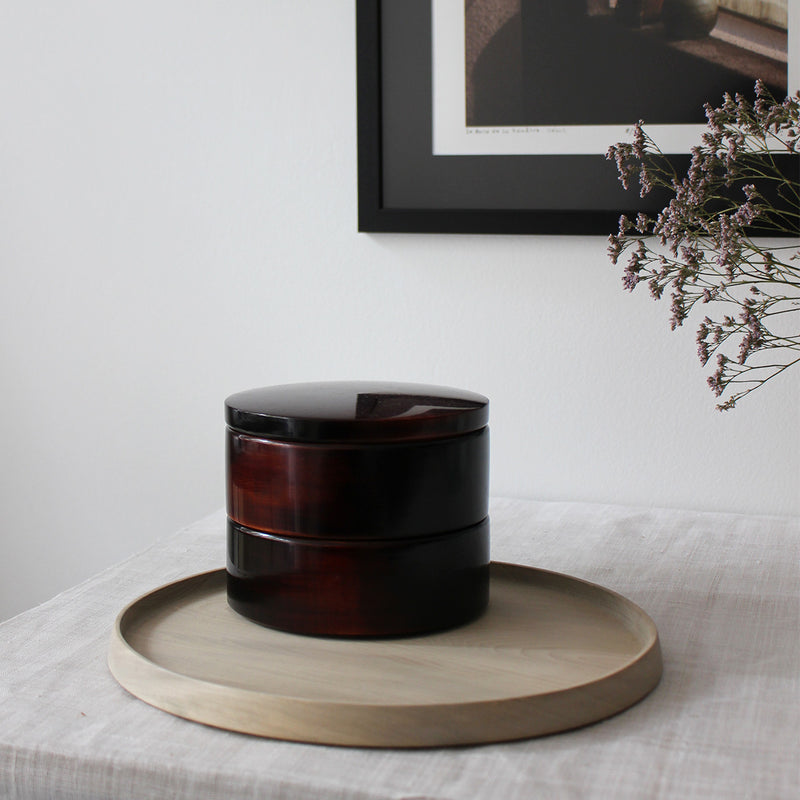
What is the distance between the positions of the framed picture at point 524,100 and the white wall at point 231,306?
0.04m

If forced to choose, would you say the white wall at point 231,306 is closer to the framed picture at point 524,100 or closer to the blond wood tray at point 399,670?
the framed picture at point 524,100

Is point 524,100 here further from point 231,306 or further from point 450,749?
point 450,749

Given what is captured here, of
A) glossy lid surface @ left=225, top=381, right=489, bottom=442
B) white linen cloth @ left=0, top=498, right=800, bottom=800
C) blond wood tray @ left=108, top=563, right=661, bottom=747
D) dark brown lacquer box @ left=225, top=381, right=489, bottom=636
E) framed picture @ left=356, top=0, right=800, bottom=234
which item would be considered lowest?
white linen cloth @ left=0, top=498, right=800, bottom=800

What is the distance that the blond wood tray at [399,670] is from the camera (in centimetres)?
53

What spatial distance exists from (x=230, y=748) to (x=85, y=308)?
0.83m

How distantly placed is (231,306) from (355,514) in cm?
61

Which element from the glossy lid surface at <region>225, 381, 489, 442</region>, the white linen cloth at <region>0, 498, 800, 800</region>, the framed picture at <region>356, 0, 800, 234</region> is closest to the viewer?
the white linen cloth at <region>0, 498, 800, 800</region>

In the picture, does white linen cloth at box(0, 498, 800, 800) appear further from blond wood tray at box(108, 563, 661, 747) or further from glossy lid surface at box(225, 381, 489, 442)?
glossy lid surface at box(225, 381, 489, 442)

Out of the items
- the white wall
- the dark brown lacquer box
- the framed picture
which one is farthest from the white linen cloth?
the framed picture

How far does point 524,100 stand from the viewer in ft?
3.42

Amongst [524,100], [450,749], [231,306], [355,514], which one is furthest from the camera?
[231,306]

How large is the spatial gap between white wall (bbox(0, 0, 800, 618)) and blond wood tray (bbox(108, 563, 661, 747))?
0.38m

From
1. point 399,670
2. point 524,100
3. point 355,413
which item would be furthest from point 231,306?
point 399,670

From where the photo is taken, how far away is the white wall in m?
1.08
